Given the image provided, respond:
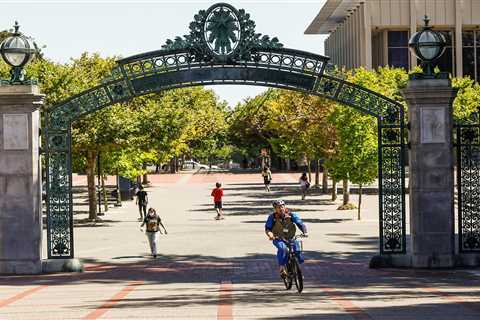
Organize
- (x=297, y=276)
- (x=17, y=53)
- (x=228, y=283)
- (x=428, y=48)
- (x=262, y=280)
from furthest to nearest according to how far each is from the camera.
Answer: (x=428, y=48) < (x=17, y=53) < (x=262, y=280) < (x=228, y=283) < (x=297, y=276)

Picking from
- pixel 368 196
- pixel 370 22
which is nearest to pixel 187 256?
pixel 368 196

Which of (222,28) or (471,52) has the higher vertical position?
(471,52)

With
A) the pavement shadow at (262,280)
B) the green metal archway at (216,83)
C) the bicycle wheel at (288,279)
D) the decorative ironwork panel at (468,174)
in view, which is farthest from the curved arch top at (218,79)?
the bicycle wheel at (288,279)

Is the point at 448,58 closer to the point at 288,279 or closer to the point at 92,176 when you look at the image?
the point at 92,176

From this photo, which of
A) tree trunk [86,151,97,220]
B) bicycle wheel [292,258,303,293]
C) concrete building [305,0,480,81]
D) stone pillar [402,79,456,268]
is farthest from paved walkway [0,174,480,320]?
concrete building [305,0,480,81]

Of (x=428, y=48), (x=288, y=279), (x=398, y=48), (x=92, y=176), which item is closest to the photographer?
(x=288, y=279)

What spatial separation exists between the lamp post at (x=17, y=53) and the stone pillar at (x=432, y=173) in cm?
816

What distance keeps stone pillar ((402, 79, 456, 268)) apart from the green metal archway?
0.52 metres

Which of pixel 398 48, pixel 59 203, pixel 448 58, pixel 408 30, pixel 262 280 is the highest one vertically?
pixel 408 30

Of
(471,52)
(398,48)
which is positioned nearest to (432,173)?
(398,48)

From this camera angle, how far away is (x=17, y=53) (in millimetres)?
20172

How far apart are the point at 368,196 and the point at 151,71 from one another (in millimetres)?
34168

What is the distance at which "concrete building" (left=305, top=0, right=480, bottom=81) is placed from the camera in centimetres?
8081

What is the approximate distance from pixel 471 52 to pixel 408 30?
6.18m
